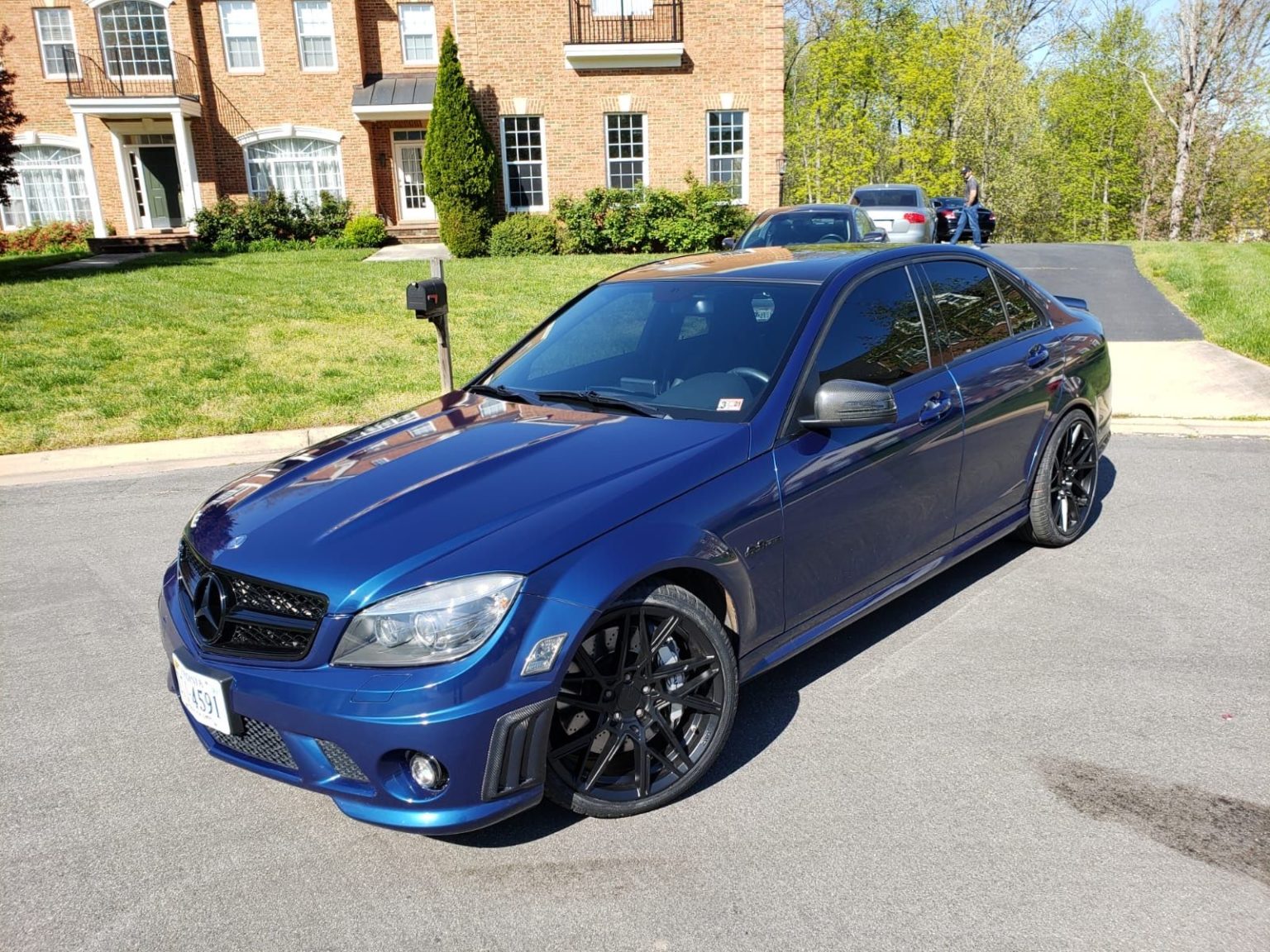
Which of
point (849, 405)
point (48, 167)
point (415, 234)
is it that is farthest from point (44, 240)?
point (849, 405)

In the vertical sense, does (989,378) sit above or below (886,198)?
below

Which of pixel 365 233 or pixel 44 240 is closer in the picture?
pixel 365 233

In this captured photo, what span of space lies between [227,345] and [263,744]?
963cm

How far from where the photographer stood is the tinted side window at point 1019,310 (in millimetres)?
5055

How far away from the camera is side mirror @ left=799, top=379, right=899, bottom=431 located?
3.61 m

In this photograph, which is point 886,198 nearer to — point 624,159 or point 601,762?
point 624,159

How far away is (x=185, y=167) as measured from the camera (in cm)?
2502

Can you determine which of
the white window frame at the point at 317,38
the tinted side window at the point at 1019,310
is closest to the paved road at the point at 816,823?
the tinted side window at the point at 1019,310

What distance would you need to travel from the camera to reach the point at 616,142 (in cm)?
2430

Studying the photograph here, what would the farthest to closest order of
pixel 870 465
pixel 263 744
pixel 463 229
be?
pixel 463 229 → pixel 870 465 → pixel 263 744

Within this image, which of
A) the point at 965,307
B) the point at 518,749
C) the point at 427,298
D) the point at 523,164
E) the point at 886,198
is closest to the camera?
the point at 518,749

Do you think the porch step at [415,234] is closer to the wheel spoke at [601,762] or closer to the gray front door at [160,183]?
the gray front door at [160,183]

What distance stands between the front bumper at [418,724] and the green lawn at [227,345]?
251 inches

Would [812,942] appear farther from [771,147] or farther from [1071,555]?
[771,147]
